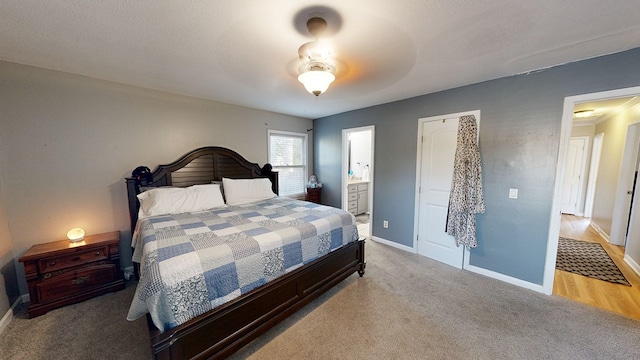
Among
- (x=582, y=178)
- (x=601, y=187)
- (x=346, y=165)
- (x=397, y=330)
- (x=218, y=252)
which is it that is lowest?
(x=397, y=330)

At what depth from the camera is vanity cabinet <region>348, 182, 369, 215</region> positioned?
5258 mm

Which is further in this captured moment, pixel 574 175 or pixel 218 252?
pixel 574 175

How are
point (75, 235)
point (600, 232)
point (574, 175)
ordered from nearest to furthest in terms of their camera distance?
point (75, 235)
point (600, 232)
point (574, 175)

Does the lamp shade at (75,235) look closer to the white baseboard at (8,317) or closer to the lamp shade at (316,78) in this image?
the white baseboard at (8,317)

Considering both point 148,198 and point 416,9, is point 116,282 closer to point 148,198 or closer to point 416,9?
point 148,198

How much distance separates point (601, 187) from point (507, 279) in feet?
12.7

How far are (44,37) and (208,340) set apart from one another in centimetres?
261

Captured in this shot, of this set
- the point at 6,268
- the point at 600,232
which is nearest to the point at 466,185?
the point at 600,232

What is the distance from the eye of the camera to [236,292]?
1.60 m

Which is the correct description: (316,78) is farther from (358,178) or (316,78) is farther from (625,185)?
(625,185)

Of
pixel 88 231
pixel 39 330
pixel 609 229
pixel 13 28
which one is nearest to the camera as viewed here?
pixel 13 28

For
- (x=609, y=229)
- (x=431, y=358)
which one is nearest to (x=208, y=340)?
(x=431, y=358)

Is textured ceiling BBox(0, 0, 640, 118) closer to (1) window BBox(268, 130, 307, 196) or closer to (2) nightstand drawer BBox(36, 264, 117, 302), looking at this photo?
(1) window BBox(268, 130, 307, 196)

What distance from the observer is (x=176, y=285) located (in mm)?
1346
